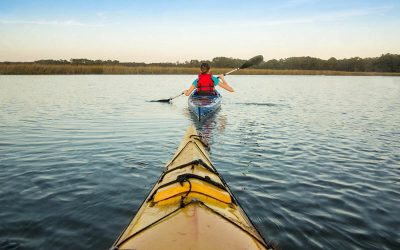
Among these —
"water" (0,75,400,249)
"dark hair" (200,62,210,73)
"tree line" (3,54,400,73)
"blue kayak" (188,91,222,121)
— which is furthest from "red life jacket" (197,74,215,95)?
"tree line" (3,54,400,73)

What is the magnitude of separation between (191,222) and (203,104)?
1061cm

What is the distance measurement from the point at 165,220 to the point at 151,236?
0.87 feet

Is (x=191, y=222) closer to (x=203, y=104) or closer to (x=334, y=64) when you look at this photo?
(x=203, y=104)

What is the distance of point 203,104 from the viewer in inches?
523

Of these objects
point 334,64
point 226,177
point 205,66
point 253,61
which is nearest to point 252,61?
point 253,61

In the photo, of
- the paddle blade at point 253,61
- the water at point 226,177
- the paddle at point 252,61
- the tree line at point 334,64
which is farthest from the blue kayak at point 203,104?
the tree line at point 334,64

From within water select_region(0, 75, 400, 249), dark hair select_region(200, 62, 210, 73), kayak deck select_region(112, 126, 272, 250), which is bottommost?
water select_region(0, 75, 400, 249)

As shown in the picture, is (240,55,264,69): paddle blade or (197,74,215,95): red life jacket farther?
(240,55,264,69): paddle blade

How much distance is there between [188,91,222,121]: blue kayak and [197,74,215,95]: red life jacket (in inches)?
7.0

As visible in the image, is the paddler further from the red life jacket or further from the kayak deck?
the kayak deck

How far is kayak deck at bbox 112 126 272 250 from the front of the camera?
8.60ft

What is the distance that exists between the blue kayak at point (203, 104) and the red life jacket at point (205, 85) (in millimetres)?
179

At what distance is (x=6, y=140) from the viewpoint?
8.92m

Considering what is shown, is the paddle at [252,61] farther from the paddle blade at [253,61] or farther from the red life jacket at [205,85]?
the red life jacket at [205,85]
